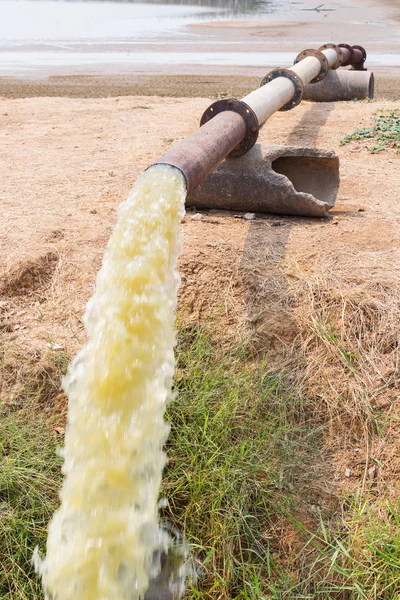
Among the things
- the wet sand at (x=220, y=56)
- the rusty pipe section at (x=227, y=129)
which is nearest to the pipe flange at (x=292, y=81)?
the rusty pipe section at (x=227, y=129)

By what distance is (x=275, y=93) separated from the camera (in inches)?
232

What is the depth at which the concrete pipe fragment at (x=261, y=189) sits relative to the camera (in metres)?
4.85

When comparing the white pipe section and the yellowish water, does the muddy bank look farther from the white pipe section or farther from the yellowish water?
the yellowish water

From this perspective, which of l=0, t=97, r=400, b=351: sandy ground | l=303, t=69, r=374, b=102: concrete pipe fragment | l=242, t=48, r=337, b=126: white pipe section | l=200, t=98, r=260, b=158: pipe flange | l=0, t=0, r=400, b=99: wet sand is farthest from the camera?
l=0, t=0, r=400, b=99: wet sand

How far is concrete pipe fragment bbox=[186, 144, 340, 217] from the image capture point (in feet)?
15.9

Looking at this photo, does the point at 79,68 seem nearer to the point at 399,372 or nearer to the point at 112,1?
the point at 399,372

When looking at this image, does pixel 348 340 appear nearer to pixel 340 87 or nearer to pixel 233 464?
pixel 233 464

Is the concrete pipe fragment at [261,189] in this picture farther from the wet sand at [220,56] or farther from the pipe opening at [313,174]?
the wet sand at [220,56]

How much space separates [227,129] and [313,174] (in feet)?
3.98

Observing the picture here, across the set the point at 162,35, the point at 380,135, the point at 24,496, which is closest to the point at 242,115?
the point at 380,135

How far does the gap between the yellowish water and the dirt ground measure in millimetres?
664

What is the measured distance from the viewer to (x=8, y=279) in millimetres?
4191

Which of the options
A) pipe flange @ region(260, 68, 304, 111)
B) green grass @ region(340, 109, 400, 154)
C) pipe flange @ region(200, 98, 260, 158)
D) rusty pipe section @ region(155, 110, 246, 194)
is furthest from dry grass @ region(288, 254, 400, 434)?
pipe flange @ region(260, 68, 304, 111)

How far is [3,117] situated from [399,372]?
20.9 ft
